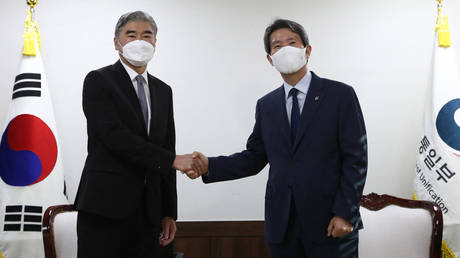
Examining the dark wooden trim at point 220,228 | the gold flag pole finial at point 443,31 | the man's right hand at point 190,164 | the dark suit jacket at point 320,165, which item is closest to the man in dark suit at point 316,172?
the dark suit jacket at point 320,165

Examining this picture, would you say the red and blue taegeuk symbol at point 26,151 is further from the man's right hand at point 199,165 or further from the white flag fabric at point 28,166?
the man's right hand at point 199,165

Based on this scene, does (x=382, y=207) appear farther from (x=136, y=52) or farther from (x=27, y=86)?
(x=27, y=86)

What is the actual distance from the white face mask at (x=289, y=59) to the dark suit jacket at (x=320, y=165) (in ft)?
0.40

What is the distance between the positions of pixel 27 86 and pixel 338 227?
2.18 metres

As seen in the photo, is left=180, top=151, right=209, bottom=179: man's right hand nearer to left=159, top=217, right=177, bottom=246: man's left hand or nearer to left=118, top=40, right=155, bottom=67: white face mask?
left=159, top=217, right=177, bottom=246: man's left hand

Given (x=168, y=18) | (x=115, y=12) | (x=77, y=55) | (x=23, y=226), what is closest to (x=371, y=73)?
(x=168, y=18)

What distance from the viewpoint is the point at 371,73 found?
9.40 feet

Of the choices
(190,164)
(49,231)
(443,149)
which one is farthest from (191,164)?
(443,149)

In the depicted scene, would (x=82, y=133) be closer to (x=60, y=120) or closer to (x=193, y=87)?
(x=60, y=120)

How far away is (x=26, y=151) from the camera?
2.36 meters

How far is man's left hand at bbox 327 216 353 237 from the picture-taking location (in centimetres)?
142

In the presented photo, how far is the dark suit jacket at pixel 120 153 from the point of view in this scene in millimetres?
1385

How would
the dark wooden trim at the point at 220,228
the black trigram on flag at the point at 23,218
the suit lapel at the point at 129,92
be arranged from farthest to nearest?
the dark wooden trim at the point at 220,228, the black trigram on flag at the point at 23,218, the suit lapel at the point at 129,92

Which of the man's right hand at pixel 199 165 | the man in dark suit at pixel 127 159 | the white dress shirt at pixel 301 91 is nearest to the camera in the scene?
the man in dark suit at pixel 127 159
